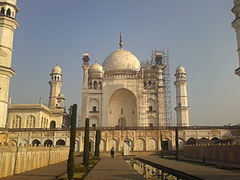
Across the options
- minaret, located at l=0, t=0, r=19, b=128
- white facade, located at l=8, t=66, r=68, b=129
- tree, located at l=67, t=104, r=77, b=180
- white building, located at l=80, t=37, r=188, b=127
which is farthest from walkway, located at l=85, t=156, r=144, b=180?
white facade, located at l=8, t=66, r=68, b=129

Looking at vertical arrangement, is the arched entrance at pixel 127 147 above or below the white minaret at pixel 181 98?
below

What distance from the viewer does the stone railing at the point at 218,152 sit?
53.4 ft

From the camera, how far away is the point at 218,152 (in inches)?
732

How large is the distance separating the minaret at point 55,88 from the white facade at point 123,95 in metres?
6.15

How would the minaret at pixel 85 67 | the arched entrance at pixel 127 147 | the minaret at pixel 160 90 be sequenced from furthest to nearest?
the minaret at pixel 85 67, the minaret at pixel 160 90, the arched entrance at pixel 127 147

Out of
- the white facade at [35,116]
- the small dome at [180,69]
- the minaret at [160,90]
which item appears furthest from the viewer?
the small dome at [180,69]

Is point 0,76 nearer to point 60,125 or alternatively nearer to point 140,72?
point 60,125

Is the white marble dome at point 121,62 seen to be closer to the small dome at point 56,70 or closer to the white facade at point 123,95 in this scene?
the white facade at point 123,95

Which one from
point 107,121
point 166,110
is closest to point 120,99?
Answer: point 107,121

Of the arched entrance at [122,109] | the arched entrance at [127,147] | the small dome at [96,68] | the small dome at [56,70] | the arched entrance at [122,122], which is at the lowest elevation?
the arched entrance at [127,147]

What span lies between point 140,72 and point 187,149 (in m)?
16.6

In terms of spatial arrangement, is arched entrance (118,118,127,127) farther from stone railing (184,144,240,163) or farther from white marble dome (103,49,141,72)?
stone railing (184,144,240,163)

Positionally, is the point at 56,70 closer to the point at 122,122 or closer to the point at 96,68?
the point at 96,68

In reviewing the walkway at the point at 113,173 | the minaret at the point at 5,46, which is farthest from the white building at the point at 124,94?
the walkway at the point at 113,173
